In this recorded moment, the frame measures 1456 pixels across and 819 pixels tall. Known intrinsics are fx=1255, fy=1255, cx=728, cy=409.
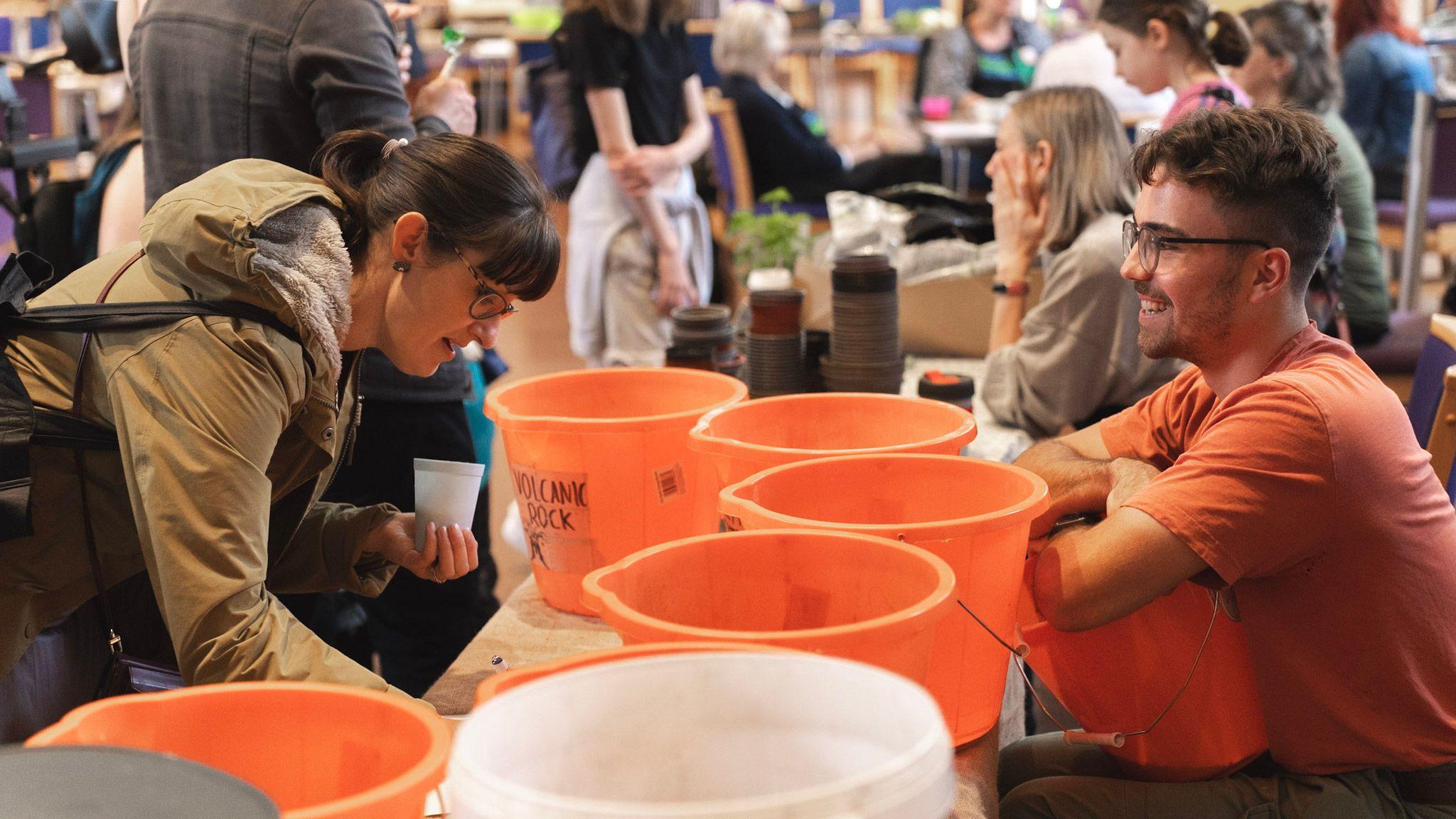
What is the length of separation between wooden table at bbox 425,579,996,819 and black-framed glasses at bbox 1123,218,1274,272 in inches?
25.2

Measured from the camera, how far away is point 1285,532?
4.47 feet

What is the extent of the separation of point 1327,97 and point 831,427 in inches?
125

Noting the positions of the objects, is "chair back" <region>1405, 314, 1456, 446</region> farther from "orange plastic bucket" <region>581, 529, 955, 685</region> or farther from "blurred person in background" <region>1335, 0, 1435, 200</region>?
"blurred person in background" <region>1335, 0, 1435, 200</region>

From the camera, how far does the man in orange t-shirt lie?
136 centimetres

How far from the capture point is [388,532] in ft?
5.14

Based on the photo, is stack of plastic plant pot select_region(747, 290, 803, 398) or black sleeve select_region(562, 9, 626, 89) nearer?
stack of plastic plant pot select_region(747, 290, 803, 398)

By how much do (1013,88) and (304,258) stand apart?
672cm

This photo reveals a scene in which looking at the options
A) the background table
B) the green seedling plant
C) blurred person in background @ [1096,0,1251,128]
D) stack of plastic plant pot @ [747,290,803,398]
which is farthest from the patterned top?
the background table

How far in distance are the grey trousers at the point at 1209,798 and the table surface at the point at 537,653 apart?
23 cm

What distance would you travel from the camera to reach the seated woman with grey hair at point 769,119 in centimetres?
568

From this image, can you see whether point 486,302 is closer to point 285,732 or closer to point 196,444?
point 196,444

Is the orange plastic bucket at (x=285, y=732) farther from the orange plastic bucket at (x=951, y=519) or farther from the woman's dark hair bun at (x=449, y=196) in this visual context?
the woman's dark hair bun at (x=449, y=196)

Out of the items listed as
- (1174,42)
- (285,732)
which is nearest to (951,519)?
(285,732)

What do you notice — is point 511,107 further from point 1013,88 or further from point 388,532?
point 388,532
